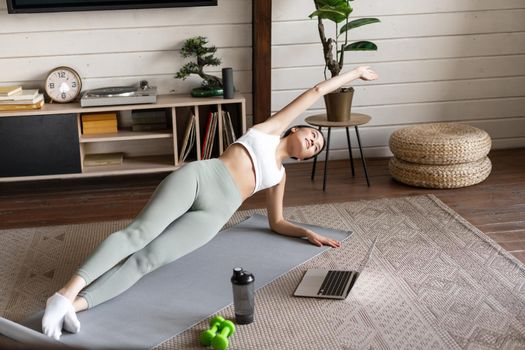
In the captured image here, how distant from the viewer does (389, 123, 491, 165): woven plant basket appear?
3.95 m

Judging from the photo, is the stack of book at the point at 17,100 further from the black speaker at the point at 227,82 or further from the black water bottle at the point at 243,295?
Answer: the black water bottle at the point at 243,295

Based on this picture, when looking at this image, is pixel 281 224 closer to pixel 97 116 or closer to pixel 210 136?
pixel 210 136

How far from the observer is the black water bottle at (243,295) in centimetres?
246

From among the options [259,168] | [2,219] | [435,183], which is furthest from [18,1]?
[435,183]

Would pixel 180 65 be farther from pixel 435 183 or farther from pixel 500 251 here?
pixel 500 251

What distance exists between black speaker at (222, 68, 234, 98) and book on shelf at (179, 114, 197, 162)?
24 centimetres

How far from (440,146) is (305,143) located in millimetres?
1168

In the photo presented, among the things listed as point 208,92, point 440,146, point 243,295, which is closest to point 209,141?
point 208,92

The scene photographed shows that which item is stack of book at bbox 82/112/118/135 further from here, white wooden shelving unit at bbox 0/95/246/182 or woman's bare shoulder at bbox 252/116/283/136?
woman's bare shoulder at bbox 252/116/283/136

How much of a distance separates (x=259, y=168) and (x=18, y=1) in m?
1.90

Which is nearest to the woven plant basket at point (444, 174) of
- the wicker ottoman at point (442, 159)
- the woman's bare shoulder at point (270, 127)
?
the wicker ottoman at point (442, 159)

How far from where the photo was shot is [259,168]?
3.06 meters

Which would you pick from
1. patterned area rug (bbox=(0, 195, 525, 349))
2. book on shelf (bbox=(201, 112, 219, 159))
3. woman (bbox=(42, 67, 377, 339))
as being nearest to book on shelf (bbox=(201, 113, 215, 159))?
book on shelf (bbox=(201, 112, 219, 159))

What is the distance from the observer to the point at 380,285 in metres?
2.84
